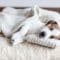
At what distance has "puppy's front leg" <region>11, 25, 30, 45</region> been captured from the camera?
123cm

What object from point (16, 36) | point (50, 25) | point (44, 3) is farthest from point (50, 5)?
point (16, 36)

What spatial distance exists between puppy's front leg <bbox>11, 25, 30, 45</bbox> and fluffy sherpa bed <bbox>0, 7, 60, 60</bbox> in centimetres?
6

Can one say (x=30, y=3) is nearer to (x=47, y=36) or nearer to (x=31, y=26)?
(x=31, y=26)

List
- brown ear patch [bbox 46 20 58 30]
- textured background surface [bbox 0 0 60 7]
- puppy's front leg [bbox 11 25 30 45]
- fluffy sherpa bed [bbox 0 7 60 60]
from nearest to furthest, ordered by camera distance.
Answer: fluffy sherpa bed [bbox 0 7 60 60] → puppy's front leg [bbox 11 25 30 45] → brown ear patch [bbox 46 20 58 30] → textured background surface [bbox 0 0 60 7]

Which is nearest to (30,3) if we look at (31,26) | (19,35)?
(31,26)

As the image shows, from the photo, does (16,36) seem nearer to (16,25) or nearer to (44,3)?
(16,25)

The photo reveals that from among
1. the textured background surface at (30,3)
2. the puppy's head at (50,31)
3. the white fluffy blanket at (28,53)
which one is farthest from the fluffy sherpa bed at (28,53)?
the textured background surface at (30,3)

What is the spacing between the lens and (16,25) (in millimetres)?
1391

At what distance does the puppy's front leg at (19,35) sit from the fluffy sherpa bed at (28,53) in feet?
0.20

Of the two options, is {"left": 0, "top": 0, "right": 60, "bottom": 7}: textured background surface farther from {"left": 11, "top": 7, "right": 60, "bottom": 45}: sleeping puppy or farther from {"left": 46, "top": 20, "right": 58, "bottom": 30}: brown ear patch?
{"left": 46, "top": 20, "right": 58, "bottom": 30}: brown ear patch

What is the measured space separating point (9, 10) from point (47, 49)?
2.26ft

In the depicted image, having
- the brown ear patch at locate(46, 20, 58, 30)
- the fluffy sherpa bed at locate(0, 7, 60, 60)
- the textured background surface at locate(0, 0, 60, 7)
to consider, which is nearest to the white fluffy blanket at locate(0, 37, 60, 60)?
the fluffy sherpa bed at locate(0, 7, 60, 60)

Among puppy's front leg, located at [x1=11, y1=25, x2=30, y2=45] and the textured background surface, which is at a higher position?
the textured background surface

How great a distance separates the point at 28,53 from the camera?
1138mm
